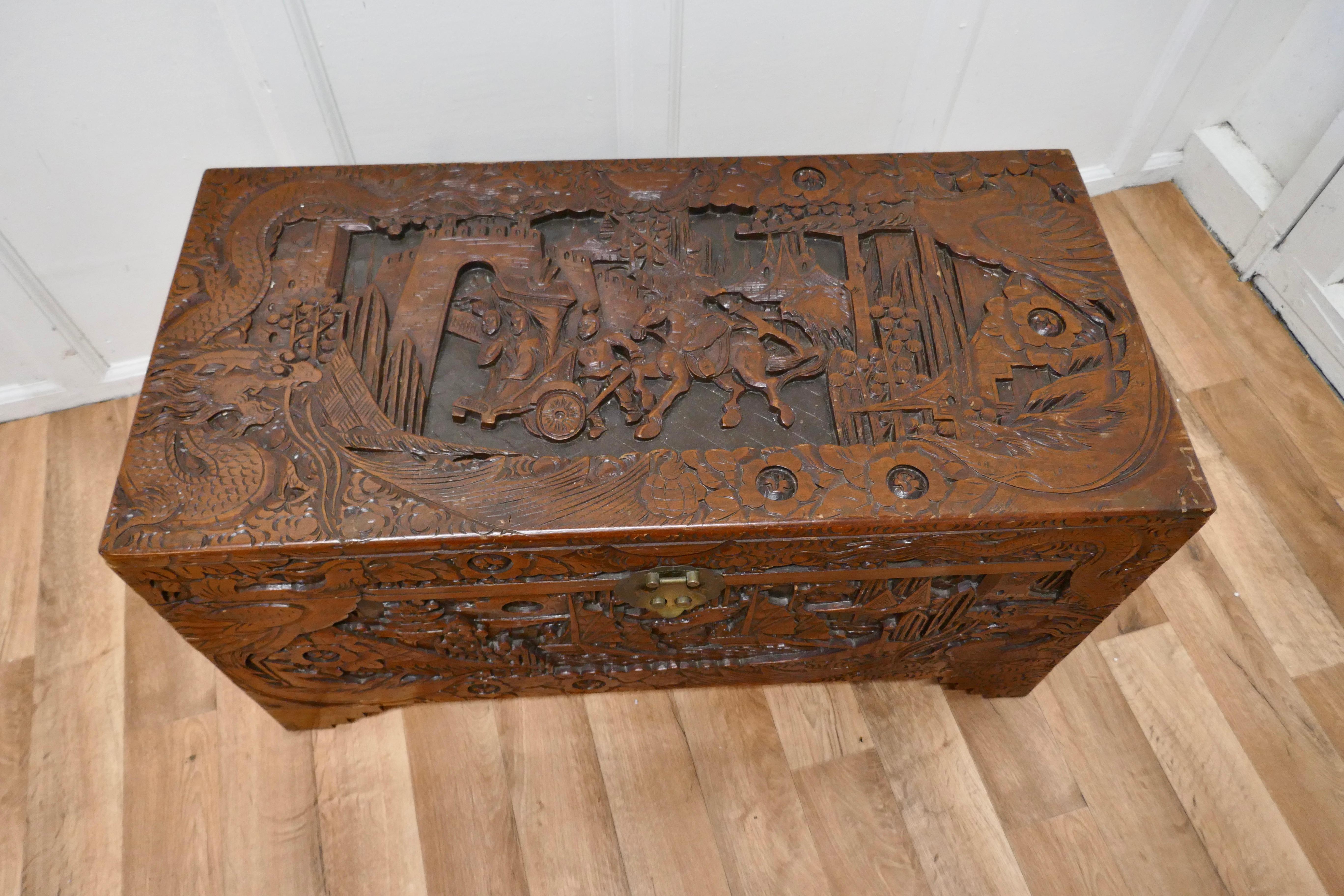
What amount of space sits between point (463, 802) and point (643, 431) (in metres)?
0.65

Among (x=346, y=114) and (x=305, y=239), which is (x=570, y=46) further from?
(x=305, y=239)

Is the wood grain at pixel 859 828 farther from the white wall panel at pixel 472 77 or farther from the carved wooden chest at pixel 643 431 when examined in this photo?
the white wall panel at pixel 472 77

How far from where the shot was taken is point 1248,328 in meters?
1.77

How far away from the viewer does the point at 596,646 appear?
121 cm

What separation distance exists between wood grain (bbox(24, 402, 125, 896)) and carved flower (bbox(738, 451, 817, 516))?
3.39 ft

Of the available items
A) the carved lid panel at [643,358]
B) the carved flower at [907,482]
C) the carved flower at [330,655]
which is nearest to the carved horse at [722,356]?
the carved lid panel at [643,358]

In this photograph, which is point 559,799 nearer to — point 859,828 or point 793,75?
point 859,828

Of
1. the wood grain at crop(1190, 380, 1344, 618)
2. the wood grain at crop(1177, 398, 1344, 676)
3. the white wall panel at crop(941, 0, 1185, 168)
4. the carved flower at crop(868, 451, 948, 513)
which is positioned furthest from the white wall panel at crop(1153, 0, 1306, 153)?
the carved flower at crop(868, 451, 948, 513)

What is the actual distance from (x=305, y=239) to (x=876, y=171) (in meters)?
0.78

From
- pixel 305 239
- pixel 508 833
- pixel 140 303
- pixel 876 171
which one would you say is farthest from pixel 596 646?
pixel 140 303

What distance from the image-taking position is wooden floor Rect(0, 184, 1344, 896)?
1.28m

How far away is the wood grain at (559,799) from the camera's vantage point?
1.28 metres

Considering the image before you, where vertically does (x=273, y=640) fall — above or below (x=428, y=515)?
below

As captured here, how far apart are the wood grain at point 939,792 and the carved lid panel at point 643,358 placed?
1.70 ft
